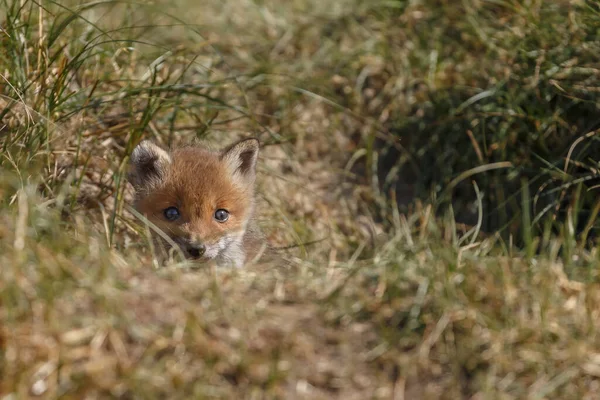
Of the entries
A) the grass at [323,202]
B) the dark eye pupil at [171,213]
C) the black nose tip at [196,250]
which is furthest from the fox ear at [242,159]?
the black nose tip at [196,250]

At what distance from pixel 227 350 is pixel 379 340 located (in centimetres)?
66

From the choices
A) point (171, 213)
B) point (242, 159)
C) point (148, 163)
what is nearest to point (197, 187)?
point (171, 213)

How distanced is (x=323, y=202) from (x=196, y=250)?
233 centimetres

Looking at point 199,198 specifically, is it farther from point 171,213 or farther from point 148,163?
point 148,163

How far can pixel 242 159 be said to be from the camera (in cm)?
560

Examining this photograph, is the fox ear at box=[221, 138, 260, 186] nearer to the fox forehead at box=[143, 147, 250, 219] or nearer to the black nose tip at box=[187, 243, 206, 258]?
the fox forehead at box=[143, 147, 250, 219]

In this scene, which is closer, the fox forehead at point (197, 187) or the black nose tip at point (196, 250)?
the black nose tip at point (196, 250)

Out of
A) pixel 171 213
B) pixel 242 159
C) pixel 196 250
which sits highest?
pixel 242 159

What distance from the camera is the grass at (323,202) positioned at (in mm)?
3125

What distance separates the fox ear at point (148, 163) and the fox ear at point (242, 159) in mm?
416

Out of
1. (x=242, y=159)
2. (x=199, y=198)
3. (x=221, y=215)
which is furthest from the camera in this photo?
(x=242, y=159)

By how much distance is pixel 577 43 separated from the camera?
20.1ft

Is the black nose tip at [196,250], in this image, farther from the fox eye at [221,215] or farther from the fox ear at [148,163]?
the fox ear at [148,163]

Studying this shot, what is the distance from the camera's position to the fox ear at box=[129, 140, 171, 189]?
5250 mm
